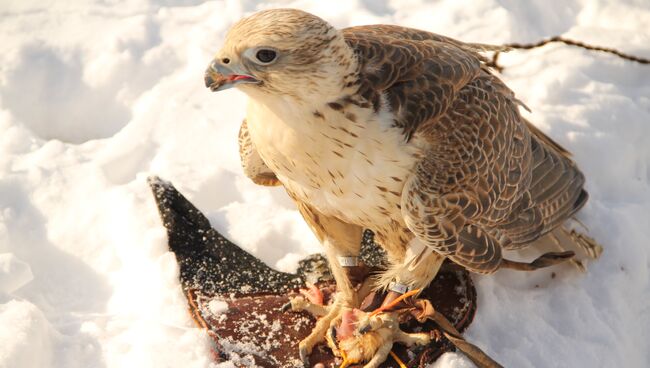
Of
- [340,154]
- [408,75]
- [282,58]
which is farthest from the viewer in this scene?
[408,75]

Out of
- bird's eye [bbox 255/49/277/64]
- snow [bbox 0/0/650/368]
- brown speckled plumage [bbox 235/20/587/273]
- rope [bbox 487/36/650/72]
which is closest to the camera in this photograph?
bird's eye [bbox 255/49/277/64]

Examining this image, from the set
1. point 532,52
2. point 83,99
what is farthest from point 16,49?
point 532,52

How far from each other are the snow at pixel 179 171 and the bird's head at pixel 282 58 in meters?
1.20

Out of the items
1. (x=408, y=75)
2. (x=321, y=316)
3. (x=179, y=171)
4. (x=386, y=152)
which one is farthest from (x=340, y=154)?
(x=179, y=171)

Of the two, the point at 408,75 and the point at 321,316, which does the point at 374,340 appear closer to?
the point at 321,316

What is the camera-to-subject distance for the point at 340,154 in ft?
8.90

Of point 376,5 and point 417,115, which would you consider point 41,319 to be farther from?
point 376,5

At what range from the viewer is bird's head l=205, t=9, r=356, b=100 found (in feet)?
8.21

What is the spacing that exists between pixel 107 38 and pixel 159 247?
5.79ft

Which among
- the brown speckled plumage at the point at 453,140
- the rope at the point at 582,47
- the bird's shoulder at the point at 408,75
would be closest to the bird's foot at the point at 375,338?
the brown speckled plumage at the point at 453,140

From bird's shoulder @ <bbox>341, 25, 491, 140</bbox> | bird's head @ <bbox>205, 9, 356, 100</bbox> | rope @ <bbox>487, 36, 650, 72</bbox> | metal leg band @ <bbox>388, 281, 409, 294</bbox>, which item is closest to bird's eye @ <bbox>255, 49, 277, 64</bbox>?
bird's head @ <bbox>205, 9, 356, 100</bbox>

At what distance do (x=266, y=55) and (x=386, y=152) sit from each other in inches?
22.5

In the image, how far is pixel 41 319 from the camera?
3.12 meters

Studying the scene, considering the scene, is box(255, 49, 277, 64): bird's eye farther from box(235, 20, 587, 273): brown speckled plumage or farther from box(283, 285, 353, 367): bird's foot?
box(283, 285, 353, 367): bird's foot
